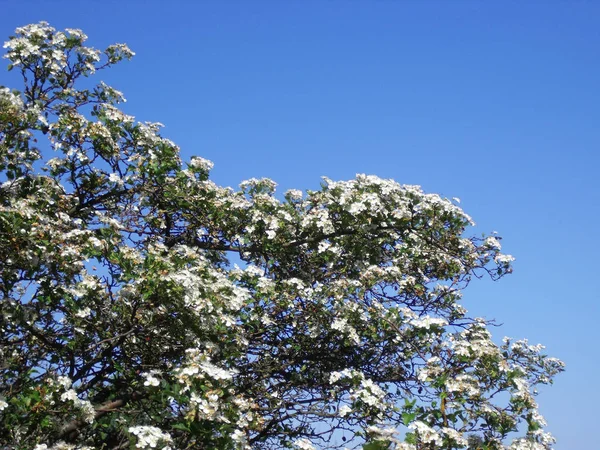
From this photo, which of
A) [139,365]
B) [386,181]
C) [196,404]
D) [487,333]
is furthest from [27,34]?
[487,333]

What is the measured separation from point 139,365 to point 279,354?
223cm

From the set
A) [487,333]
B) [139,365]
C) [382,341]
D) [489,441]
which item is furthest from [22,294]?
[487,333]

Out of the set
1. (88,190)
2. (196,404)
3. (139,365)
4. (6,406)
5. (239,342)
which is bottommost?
(6,406)

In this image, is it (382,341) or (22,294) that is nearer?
(22,294)

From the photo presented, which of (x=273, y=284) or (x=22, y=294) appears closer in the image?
(x=22, y=294)

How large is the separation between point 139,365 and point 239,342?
1.27 m

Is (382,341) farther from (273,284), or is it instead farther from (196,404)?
(196,404)

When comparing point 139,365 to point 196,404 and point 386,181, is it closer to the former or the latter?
point 196,404

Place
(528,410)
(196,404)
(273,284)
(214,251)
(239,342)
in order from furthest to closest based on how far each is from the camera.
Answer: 1. (214,251)
2. (273,284)
3. (239,342)
4. (528,410)
5. (196,404)

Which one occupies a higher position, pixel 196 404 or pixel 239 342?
pixel 239 342

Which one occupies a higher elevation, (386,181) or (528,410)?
(386,181)

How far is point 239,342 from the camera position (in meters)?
7.77

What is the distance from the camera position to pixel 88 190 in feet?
30.8

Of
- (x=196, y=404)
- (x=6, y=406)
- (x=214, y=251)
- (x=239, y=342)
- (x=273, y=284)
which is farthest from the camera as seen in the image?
(x=214, y=251)
